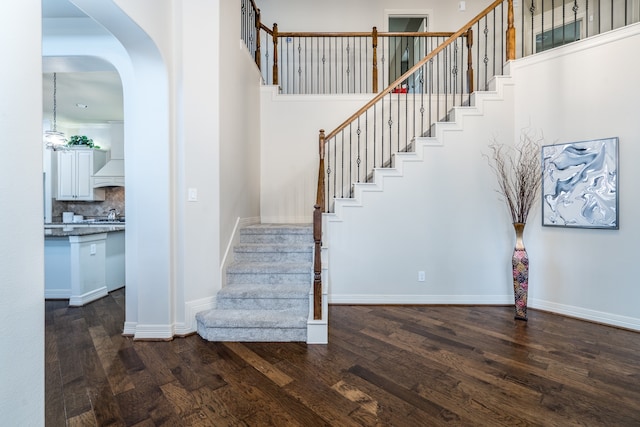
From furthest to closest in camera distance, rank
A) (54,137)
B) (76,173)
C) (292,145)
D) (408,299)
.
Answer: (76,173) < (54,137) < (292,145) < (408,299)

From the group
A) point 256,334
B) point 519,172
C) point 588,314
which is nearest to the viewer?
point 256,334

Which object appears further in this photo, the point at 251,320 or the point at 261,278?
the point at 261,278

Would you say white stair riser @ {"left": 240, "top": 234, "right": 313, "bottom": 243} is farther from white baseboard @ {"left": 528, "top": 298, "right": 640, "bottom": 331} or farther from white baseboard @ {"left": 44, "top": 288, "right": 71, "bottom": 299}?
white baseboard @ {"left": 528, "top": 298, "right": 640, "bottom": 331}

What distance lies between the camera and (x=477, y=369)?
6.79 ft

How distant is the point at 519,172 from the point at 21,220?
13.8 feet

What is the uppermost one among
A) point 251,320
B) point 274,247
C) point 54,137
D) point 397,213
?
point 54,137

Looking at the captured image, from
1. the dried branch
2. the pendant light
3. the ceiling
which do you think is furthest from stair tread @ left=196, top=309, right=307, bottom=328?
the pendant light

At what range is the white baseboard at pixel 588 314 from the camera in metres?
2.80

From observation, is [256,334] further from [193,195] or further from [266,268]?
[193,195]

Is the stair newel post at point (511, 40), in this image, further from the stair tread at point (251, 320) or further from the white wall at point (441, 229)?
the stair tread at point (251, 320)

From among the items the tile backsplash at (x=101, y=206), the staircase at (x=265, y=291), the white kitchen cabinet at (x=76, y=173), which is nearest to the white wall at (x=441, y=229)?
the staircase at (x=265, y=291)

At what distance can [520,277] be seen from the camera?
305 cm

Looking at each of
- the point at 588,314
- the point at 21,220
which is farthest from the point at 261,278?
the point at 588,314

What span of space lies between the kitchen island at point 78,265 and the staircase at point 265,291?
6.88 ft
